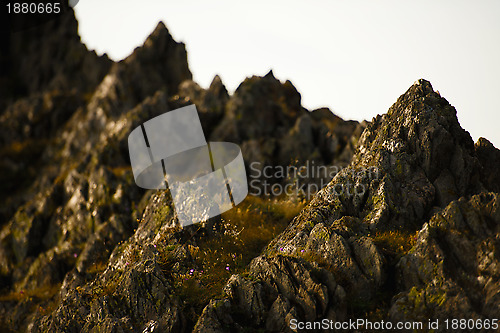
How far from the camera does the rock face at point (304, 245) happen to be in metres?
10.7

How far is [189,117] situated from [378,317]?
875 inches

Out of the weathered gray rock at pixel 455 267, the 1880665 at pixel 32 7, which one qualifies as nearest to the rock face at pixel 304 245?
the weathered gray rock at pixel 455 267

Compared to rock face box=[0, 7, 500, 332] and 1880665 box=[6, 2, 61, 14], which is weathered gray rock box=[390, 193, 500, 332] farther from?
1880665 box=[6, 2, 61, 14]

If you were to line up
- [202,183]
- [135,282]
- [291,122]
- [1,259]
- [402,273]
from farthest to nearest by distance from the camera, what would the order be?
1. [291,122]
2. [1,259]
3. [202,183]
4. [135,282]
5. [402,273]

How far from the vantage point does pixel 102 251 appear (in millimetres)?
19891

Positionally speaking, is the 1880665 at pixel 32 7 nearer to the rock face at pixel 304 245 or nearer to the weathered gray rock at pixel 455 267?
the rock face at pixel 304 245

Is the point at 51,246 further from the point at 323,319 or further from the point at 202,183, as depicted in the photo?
the point at 323,319

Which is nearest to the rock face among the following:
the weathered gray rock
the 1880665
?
the weathered gray rock

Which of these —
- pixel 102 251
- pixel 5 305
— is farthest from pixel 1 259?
pixel 102 251

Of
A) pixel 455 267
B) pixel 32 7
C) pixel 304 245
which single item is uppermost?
pixel 32 7

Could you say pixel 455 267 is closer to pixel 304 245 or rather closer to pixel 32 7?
pixel 304 245

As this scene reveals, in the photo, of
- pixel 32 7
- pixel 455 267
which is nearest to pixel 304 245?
pixel 455 267

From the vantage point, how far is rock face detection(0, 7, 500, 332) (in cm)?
1068

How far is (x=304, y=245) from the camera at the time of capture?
12562 mm
